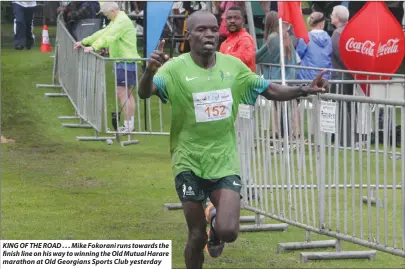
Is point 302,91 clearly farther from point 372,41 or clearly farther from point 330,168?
point 372,41

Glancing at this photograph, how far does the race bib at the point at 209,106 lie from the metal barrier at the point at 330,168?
4.30 feet

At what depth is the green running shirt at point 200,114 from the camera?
7750mm

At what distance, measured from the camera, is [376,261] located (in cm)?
911

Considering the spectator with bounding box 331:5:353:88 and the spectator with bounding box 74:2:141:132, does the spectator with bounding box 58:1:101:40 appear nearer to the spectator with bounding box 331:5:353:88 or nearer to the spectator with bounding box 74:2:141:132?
the spectator with bounding box 74:2:141:132

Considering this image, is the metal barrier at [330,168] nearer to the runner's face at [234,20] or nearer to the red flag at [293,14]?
the runner's face at [234,20]

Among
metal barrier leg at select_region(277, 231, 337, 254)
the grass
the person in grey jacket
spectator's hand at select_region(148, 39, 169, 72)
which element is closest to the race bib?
spectator's hand at select_region(148, 39, 169, 72)

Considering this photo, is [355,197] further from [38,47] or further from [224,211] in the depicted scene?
[38,47]

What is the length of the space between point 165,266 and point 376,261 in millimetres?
2147

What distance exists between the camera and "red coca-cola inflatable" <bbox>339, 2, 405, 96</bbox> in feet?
51.7

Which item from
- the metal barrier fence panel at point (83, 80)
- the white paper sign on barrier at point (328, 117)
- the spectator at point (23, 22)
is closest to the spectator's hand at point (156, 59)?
the white paper sign on barrier at point (328, 117)

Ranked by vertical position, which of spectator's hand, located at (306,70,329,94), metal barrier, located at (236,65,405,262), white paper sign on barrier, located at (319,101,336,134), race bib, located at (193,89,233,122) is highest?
spectator's hand, located at (306,70,329,94)

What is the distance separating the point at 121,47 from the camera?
54.5 ft

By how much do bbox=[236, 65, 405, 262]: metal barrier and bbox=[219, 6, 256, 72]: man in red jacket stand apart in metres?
2.51

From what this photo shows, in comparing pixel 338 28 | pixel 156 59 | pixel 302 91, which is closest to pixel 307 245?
pixel 302 91
